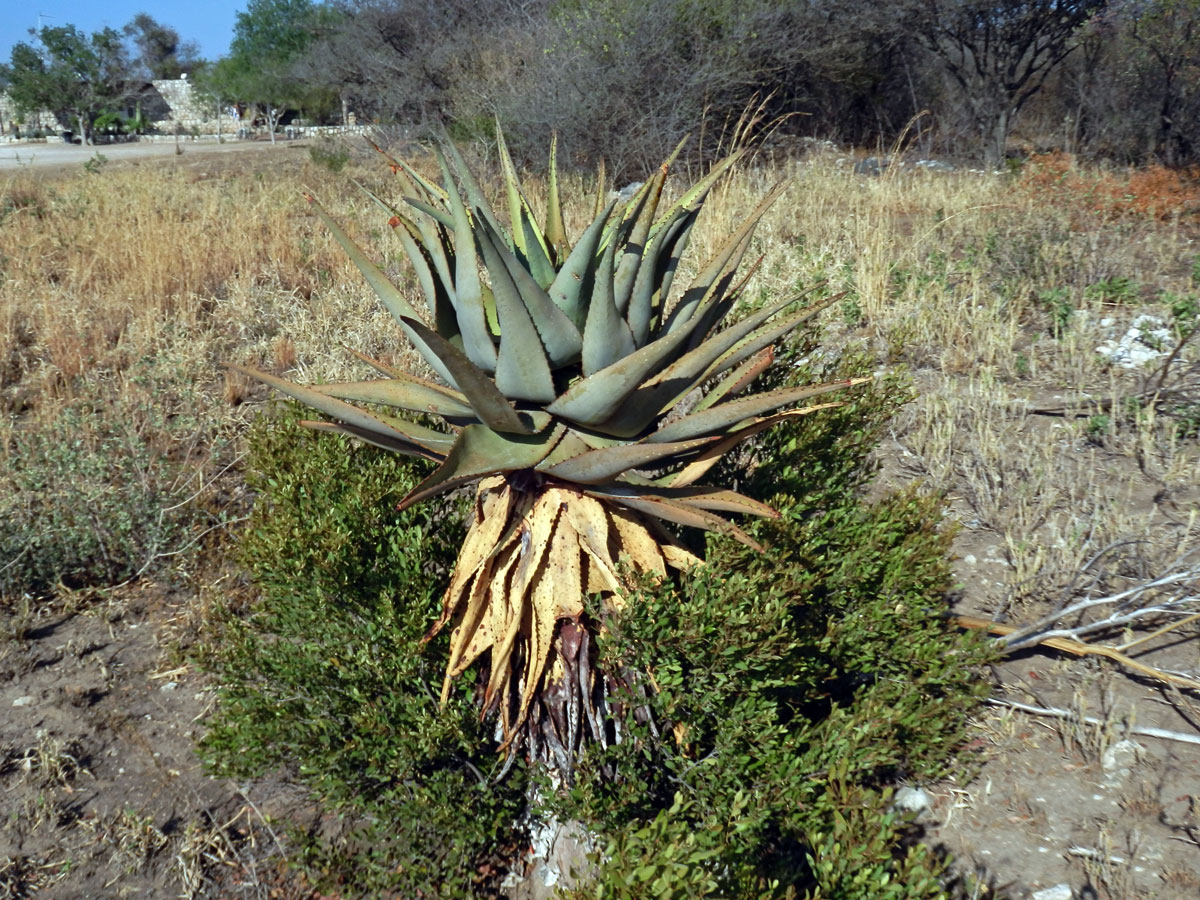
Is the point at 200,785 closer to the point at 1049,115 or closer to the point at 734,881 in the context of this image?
the point at 734,881

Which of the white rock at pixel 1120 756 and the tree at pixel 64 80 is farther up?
the tree at pixel 64 80

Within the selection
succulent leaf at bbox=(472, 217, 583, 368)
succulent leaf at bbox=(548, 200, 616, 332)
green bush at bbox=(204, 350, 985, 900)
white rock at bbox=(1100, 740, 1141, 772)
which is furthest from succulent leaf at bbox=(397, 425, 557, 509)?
white rock at bbox=(1100, 740, 1141, 772)

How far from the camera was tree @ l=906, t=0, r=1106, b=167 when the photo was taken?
14664 millimetres

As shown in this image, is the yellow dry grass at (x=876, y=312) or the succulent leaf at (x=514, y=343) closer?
the succulent leaf at (x=514, y=343)

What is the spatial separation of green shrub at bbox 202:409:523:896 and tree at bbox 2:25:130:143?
3867 centimetres

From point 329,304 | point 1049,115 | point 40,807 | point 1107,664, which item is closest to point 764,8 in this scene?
point 1049,115

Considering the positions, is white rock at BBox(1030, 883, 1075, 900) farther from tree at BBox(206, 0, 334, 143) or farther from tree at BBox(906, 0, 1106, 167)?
tree at BBox(206, 0, 334, 143)

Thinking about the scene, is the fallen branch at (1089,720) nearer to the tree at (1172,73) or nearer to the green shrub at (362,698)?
the green shrub at (362,698)

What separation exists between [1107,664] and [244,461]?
4033 millimetres

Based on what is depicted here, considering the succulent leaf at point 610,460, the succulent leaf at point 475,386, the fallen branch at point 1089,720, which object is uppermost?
the succulent leaf at point 475,386

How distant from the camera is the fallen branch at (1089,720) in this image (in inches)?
110

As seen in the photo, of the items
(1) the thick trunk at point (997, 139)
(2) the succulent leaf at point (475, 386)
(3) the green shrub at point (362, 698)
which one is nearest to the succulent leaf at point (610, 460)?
(2) the succulent leaf at point (475, 386)

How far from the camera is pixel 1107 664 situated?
3.14 meters

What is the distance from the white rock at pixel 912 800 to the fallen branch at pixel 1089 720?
45cm
